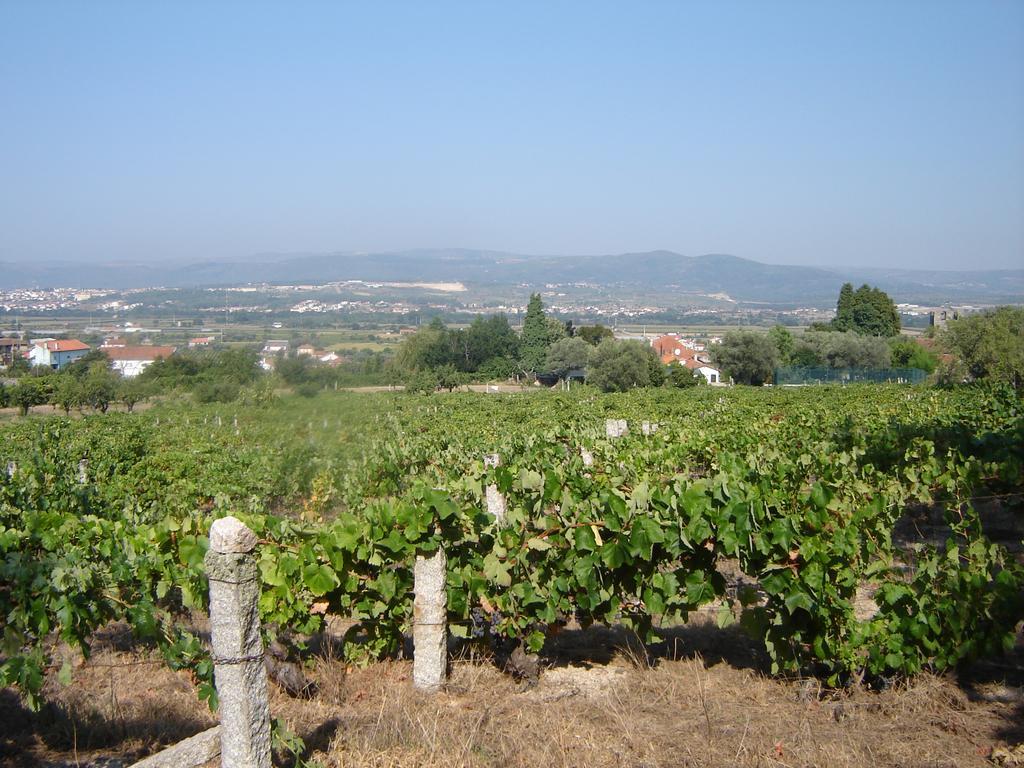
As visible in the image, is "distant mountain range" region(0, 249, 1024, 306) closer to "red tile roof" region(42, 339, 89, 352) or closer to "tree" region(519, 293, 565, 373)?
"red tile roof" region(42, 339, 89, 352)

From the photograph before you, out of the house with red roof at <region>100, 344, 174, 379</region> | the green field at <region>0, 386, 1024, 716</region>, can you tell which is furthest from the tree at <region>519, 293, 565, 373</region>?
the green field at <region>0, 386, 1024, 716</region>

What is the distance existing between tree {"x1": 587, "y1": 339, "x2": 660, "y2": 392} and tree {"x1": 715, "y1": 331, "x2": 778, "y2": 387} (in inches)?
469

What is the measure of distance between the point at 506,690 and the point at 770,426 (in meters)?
11.1

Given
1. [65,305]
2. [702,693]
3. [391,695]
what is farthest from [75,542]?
[65,305]

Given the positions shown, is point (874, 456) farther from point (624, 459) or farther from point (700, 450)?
point (624, 459)

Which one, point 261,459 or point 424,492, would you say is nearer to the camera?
point 424,492

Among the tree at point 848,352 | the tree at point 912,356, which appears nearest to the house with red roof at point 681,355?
the tree at point 848,352

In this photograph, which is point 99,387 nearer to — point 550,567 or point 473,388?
point 473,388

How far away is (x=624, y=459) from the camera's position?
9.77 meters

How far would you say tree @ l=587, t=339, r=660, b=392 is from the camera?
178 ft

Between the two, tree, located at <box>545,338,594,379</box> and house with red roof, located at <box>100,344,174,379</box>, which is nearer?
house with red roof, located at <box>100,344,174,379</box>

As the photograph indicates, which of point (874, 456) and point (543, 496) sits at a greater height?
point (543, 496)

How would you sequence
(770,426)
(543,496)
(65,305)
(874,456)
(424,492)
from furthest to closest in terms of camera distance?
(65,305)
(770,426)
(874,456)
(543,496)
(424,492)

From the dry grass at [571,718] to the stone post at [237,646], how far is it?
2.29 feet
